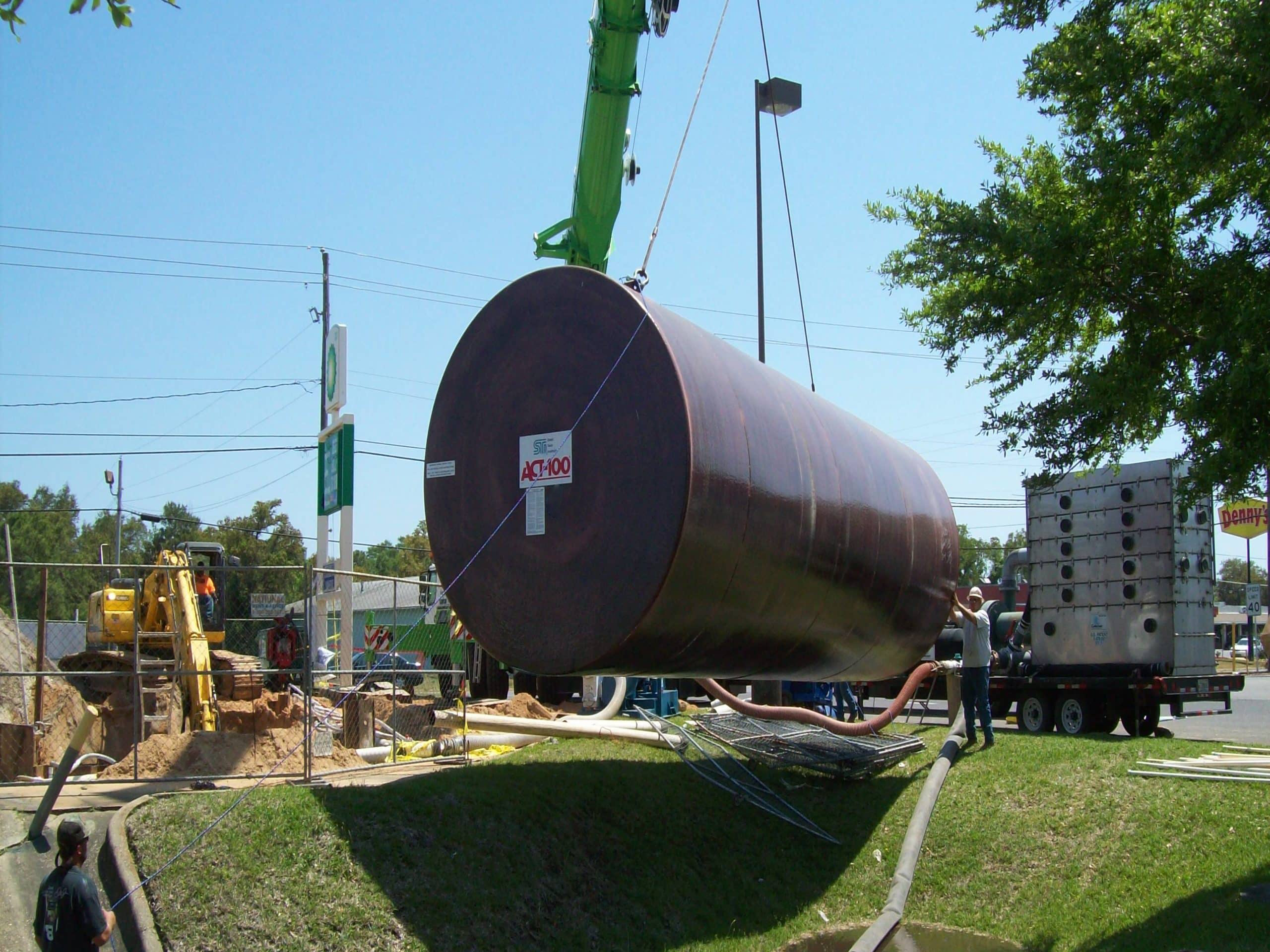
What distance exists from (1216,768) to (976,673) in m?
2.85

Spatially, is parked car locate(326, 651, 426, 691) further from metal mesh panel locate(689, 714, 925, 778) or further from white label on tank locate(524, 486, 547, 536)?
white label on tank locate(524, 486, 547, 536)

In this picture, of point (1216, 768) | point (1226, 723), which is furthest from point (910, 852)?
point (1226, 723)

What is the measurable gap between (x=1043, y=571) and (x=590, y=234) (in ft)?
30.5

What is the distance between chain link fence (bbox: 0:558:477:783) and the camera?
437 inches

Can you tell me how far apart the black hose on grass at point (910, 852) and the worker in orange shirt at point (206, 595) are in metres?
11.3

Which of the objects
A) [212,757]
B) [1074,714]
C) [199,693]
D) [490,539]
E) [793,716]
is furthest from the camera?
[1074,714]

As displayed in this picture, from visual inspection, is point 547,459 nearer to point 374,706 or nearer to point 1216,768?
point 1216,768

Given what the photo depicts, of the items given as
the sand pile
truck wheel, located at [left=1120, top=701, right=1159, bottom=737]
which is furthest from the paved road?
the sand pile

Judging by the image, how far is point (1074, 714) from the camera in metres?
17.2

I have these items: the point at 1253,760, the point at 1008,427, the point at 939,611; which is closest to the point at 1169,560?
the point at 1253,760

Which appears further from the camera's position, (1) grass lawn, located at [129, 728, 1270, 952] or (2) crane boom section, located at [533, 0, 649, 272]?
(2) crane boom section, located at [533, 0, 649, 272]

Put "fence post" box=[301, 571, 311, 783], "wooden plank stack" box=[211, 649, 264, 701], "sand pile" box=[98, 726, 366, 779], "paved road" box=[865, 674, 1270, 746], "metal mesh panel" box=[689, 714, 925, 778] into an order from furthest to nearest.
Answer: "paved road" box=[865, 674, 1270, 746] < "wooden plank stack" box=[211, 649, 264, 701] < "metal mesh panel" box=[689, 714, 925, 778] < "sand pile" box=[98, 726, 366, 779] < "fence post" box=[301, 571, 311, 783]

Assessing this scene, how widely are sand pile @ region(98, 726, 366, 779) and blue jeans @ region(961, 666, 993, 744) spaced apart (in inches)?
286

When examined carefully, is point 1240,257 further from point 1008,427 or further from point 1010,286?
point 1008,427
